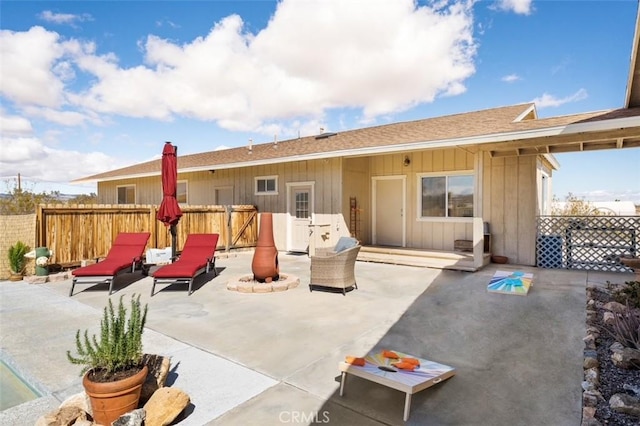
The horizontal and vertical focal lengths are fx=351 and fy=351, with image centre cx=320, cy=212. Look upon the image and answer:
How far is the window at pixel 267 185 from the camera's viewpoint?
1255 centimetres

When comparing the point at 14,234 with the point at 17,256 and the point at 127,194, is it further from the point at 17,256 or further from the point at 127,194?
the point at 127,194

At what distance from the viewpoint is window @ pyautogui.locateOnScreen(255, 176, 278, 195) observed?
12.5 metres

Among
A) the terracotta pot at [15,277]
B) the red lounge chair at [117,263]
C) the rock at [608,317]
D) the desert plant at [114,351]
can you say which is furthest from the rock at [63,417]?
the terracotta pot at [15,277]

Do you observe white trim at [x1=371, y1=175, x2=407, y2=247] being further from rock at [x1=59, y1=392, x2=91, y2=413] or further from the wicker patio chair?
rock at [x1=59, y1=392, x2=91, y2=413]

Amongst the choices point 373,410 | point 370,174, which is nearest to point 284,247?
point 370,174

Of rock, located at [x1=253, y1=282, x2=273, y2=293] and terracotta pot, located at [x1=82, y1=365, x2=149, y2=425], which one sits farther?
rock, located at [x1=253, y1=282, x2=273, y2=293]

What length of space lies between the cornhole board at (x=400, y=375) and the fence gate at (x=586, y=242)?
21.9 feet

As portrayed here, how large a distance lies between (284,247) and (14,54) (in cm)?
1224

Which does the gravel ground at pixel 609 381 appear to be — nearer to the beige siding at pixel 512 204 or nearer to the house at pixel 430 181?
the house at pixel 430 181

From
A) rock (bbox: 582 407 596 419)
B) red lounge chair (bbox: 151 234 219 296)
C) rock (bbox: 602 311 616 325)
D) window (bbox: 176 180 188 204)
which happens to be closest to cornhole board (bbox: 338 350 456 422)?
rock (bbox: 582 407 596 419)

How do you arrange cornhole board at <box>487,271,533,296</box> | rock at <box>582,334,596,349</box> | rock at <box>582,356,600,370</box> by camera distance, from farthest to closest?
1. cornhole board at <box>487,271,533,296</box>
2. rock at <box>582,334,596,349</box>
3. rock at <box>582,356,600,370</box>

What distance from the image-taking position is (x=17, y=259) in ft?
25.8

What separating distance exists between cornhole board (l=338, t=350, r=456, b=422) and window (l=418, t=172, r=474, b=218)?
7424mm

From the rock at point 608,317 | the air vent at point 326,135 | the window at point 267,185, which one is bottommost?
the rock at point 608,317
